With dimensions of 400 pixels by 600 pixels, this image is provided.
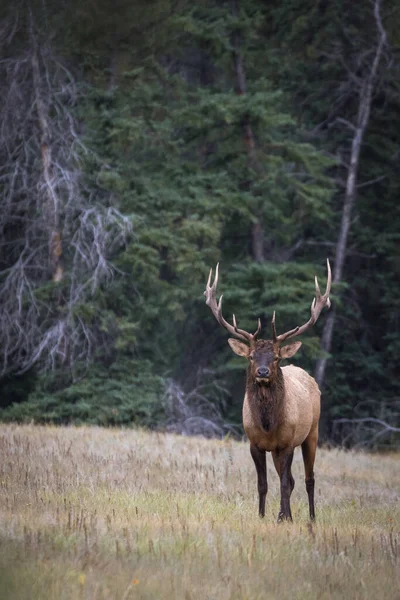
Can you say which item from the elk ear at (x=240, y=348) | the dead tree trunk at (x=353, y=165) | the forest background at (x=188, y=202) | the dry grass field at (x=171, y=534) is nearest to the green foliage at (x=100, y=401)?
the forest background at (x=188, y=202)

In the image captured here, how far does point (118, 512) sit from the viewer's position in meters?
8.09

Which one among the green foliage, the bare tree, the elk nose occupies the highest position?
the bare tree

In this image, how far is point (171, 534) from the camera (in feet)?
23.4

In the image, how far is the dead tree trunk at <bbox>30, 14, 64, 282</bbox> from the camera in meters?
19.3

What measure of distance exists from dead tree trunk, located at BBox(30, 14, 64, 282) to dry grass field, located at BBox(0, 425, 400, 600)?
7.77 m

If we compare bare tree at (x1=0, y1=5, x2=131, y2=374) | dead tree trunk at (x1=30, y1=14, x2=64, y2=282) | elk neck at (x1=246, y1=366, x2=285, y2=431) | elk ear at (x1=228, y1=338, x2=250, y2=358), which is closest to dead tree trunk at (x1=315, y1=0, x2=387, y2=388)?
bare tree at (x1=0, y1=5, x2=131, y2=374)

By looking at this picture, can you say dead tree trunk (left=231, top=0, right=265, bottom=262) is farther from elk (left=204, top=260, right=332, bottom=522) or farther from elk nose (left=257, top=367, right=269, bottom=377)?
elk nose (left=257, top=367, right=269, bottom=377)

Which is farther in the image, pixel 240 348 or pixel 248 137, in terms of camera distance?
pixel 248 137

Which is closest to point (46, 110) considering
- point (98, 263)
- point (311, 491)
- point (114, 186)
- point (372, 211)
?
point (114, 186)

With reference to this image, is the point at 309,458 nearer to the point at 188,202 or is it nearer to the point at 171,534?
the point at 171,534

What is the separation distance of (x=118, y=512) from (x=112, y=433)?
7.32 meters

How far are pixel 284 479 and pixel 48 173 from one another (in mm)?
12014


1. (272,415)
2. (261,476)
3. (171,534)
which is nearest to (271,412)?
(272,415)

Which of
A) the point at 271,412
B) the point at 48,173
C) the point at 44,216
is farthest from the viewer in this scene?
the point at 44,216
